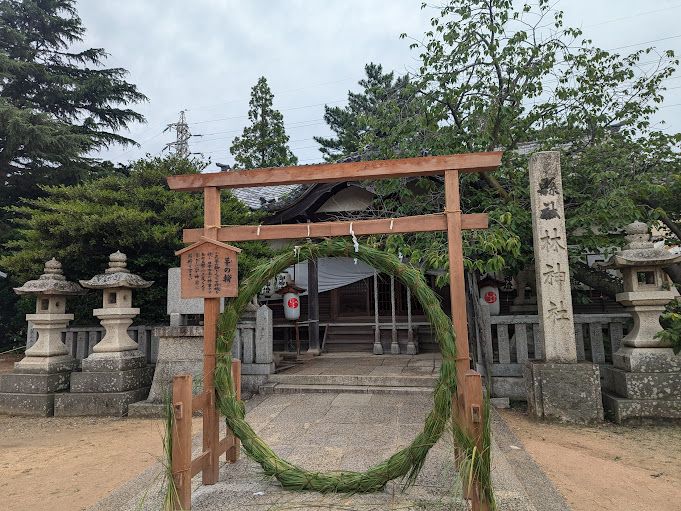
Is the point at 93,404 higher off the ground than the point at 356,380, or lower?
lower

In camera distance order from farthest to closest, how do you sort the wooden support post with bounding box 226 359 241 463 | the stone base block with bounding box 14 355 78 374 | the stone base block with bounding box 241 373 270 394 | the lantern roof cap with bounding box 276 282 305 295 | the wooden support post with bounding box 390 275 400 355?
the wooden support post with bounding box 390 275 400 355
the lantern roof cap with bounding box 276 282 305 295
the stone base block with bounding box 241 373 270 394
the stone base block with bounding box 14 355 78 374
the wooden support post with bounding box 226 359 241 463

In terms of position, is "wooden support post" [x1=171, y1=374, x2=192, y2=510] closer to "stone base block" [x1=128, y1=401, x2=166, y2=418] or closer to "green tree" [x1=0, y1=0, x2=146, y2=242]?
"stone base block" [x1=128, y1=401, x2=166, y2=418]

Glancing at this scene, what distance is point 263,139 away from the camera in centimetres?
2502

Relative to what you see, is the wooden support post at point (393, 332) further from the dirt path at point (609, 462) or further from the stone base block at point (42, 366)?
the stone base block at point (42, 366)

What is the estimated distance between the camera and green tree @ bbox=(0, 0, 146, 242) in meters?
15.2

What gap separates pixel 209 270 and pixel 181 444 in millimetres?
1431

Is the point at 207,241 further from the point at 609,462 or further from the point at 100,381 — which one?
the point at 100,381

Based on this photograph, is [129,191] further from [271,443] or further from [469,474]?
[469,474]

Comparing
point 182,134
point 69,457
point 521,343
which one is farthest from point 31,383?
point 182,134

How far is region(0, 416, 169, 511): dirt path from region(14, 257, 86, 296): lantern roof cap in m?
2.09

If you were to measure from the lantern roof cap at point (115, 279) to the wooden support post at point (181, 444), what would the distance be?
15.9ft

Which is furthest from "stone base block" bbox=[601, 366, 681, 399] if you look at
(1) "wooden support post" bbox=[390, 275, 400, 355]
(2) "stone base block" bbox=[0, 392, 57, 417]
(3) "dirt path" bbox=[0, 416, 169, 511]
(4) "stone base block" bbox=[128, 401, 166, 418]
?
(2) "stone base block" bbox=[0, 392, 57, 417]

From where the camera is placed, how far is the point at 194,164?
11.3 metres

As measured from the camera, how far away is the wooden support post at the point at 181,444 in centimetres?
315
